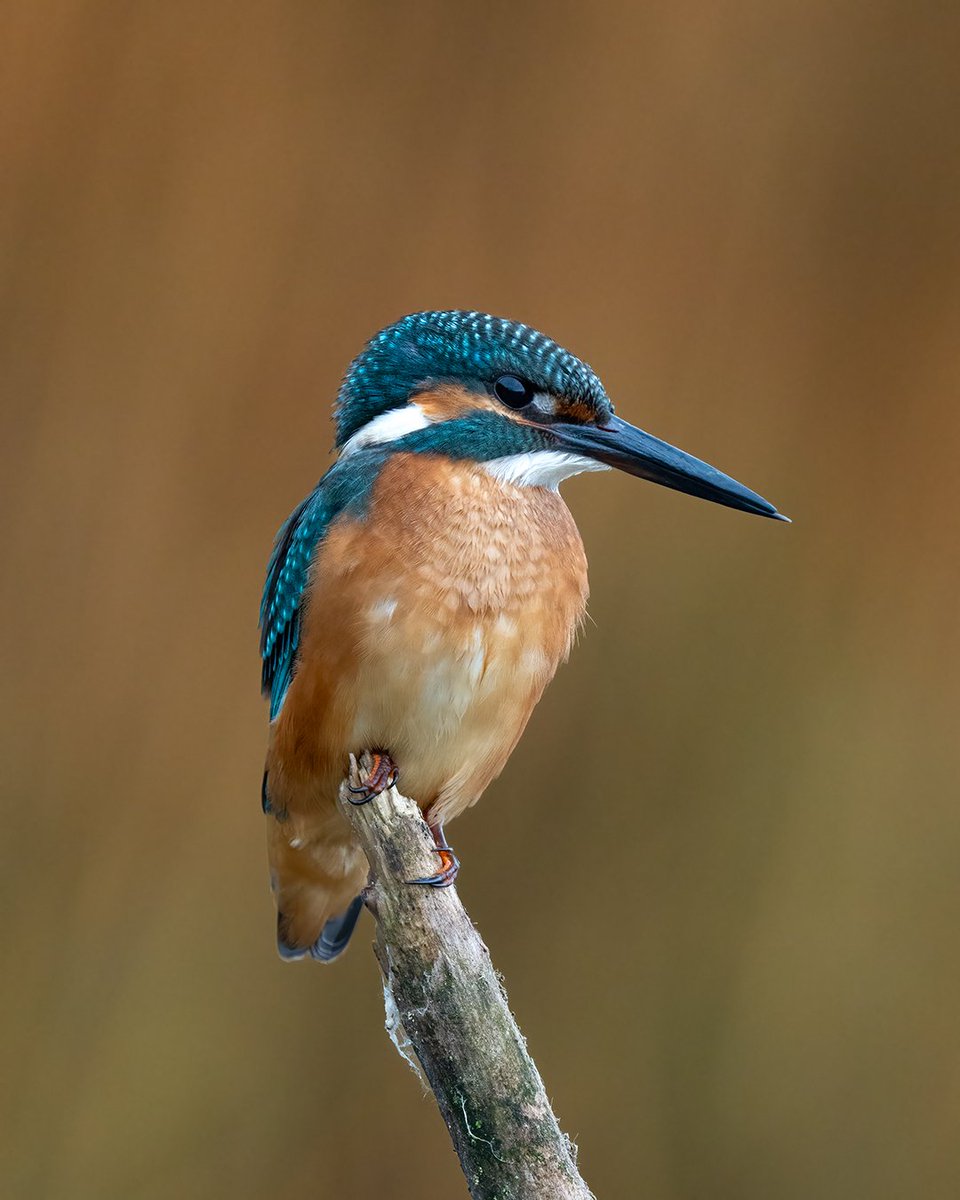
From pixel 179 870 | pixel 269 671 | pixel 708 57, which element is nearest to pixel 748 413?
pixel 708 57

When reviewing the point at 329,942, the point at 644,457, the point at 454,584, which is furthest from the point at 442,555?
the point at 329,942

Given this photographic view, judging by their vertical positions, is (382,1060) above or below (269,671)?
below

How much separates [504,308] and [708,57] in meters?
0.66

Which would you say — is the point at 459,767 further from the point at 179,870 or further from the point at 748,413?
the point at 748,413

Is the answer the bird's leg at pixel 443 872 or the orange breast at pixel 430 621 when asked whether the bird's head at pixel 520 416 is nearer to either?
the orange breast at pixel 430 621

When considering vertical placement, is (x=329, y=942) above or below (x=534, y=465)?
below

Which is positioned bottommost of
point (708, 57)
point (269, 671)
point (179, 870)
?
point (179, 870)

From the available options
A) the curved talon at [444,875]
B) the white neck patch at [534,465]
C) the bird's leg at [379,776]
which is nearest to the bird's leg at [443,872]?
the curved talon at [444,875]

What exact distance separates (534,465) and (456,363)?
0.17 metres

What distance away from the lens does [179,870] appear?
265 cm

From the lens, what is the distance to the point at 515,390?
5.75 feet

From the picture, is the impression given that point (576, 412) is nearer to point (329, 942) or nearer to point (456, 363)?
point (456, 363)

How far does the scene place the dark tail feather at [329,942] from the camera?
7.02ft

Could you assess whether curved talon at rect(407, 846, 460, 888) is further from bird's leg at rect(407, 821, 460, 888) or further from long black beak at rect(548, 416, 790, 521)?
long black beak at rect(548, 416, 790, 521)
